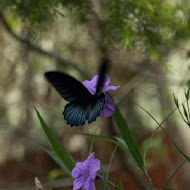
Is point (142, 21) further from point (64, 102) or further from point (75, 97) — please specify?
point (64, 102)

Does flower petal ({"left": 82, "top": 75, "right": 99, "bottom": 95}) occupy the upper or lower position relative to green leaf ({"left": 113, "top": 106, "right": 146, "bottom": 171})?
upper

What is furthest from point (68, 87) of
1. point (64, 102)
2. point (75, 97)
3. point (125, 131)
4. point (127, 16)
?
point (64, 102)

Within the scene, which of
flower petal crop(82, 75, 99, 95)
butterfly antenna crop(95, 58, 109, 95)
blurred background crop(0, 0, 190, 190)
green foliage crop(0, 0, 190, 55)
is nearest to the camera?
butterfly antenna crop(95, 58, 109, 95)

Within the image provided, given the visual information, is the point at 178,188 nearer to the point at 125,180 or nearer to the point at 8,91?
the point at 125,180

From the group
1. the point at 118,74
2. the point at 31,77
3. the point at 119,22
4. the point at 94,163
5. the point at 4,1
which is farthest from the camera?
the point at 118,74

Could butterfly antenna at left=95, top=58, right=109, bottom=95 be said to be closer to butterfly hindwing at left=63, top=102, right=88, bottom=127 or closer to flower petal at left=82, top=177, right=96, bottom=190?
butterfly hindwing at left=63, top=102, right=88, bottom=127

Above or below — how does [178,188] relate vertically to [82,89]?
below

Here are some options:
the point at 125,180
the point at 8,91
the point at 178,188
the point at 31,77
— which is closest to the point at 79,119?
the point at 31,77

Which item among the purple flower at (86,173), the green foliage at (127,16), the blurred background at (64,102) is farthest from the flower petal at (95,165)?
the blurred background at (64,102)

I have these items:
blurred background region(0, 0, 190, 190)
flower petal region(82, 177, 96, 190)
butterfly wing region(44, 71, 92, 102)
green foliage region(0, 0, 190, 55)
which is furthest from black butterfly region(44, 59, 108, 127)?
blurred background region(0, 0, 190, 190)
